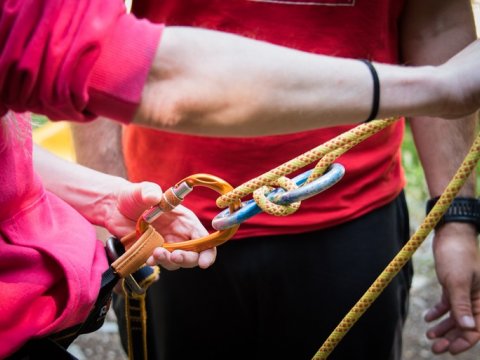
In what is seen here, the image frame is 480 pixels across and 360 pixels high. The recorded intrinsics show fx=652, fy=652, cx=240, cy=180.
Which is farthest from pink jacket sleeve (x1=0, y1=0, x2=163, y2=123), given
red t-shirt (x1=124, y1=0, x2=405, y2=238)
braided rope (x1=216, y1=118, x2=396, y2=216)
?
red t-shirt (x1=124, y1=0, x2=405, y2=238)

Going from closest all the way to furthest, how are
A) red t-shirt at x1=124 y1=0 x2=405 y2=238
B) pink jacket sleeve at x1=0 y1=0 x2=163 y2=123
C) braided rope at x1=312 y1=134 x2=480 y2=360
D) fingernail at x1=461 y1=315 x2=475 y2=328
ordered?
1. pink jacket sleeve at x1=0 y1=0 x2=163 y2=123
2. braided rope at x1=312 y1=134 x2=480 y2=360
3. red t-shirt at x1=124 y1=0 x2=405 y2=238
4. fingernail at x1=461 y1=315 x2=475 y2=328

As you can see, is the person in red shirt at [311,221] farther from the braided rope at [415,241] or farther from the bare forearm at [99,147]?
the braided rope at [415,241]

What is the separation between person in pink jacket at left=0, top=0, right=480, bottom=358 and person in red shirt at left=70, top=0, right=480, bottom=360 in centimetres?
44

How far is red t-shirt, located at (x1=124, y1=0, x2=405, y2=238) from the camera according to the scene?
1.15 m

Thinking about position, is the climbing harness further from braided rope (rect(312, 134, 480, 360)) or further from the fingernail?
the fingernail

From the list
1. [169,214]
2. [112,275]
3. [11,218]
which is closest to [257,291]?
[169,214]

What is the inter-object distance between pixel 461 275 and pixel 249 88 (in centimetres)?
78

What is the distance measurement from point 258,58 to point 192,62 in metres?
0.07

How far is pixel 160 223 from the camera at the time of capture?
3.52ft

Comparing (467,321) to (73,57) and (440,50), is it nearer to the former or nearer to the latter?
(440,50)

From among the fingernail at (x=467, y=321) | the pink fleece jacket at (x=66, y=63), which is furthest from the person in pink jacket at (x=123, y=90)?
the fingernail at (x=467, y=321)

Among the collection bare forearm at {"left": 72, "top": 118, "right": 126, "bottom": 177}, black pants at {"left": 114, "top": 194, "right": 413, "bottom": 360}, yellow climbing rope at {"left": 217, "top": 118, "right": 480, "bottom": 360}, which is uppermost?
yellow climbing rope at {"left": 217, "top": 118, "right": 480, "bottom": 360}

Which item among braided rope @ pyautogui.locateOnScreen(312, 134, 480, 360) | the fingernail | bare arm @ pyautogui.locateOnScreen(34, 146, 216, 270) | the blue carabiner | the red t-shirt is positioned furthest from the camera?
the fingernail

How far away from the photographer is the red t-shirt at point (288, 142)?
3.78 ft
